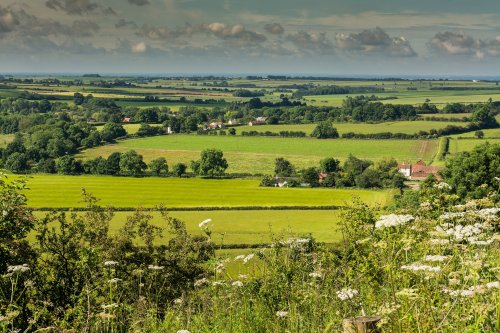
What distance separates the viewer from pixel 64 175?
94.5 meters

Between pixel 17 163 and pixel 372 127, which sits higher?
pixel 372 127

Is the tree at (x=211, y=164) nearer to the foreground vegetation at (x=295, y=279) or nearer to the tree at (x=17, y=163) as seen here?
the tree at (x=17, y=163)

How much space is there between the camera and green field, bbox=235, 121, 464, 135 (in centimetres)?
14412

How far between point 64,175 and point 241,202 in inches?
1686

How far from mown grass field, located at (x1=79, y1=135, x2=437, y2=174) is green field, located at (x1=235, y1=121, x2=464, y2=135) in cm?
1373

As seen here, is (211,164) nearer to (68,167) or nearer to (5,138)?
(68,167)

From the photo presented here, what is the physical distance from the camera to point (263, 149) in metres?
120

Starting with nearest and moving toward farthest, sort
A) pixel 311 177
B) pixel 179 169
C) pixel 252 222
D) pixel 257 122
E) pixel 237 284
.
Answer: pixel 237 284, pixel 252 222, pixel 311 177, pixel 179 169, pixel 257 122

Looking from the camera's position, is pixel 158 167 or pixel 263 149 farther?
pixel 263 149

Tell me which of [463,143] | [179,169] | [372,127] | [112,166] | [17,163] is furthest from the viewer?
[372,127]

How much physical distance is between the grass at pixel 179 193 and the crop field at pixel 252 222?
3.27 metres

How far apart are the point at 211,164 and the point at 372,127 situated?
74.6 m

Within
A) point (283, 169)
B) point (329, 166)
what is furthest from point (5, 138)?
point (329, 166)

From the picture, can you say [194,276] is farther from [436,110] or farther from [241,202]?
[436,110]
